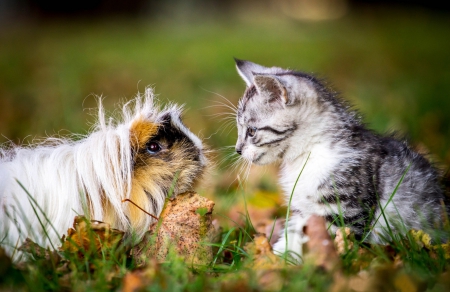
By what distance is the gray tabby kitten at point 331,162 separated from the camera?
8.71ft

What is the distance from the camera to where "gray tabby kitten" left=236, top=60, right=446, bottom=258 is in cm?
265

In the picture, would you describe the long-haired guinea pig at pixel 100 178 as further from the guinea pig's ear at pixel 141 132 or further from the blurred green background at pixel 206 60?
the blurred green background at pixel 206 60

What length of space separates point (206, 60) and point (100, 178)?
8324mm

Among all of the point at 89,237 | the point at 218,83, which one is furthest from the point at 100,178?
the point at 218,83

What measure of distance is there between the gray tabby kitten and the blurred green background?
542mm

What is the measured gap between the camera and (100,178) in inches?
99.7

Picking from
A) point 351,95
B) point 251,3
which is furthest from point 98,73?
point 251,3

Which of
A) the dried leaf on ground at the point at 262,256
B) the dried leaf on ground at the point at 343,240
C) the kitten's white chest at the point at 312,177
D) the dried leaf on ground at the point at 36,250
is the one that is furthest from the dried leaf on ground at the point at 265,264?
the dried leaf on ground at the point at 36,250

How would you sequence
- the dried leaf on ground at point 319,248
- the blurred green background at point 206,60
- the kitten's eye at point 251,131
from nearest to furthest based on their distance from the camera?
the dried leaf on ground at point 319,248 → the kitten's eye at point 251,131 → the blurred green background at point 206,60

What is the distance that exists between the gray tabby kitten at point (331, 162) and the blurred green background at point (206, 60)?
0.54m

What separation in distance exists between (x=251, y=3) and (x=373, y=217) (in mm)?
21402

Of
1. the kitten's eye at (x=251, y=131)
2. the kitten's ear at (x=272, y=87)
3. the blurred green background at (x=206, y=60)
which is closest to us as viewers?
the kitten's ear at (x=272, y=87)

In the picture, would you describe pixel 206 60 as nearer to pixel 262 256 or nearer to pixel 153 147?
pixel 153 147

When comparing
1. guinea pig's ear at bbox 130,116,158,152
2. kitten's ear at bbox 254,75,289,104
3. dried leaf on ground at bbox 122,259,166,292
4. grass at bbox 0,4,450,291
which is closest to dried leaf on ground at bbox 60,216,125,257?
grass at bbox 0,4,450,291
